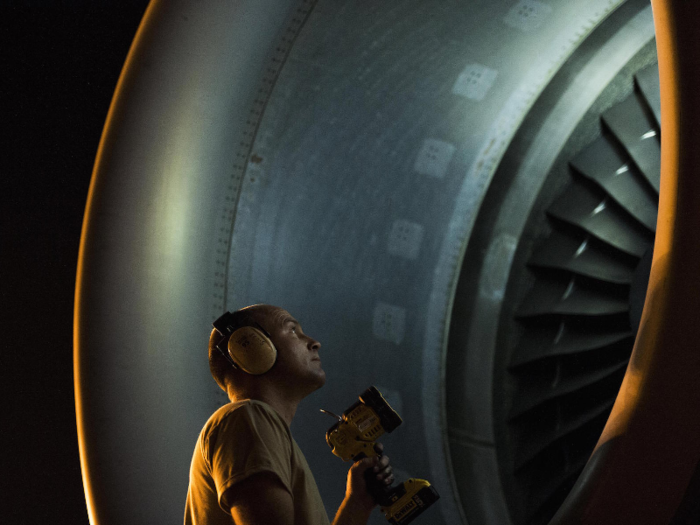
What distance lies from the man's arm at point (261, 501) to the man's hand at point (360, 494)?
187 millimetres

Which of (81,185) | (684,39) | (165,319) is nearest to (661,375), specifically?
(684,39)

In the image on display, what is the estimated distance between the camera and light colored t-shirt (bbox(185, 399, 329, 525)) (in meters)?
0.90

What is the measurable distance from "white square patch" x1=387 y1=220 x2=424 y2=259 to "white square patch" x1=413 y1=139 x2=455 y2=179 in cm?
15

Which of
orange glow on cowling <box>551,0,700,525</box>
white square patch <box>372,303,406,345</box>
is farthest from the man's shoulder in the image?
white square patch <box>372,303,406,345</box>

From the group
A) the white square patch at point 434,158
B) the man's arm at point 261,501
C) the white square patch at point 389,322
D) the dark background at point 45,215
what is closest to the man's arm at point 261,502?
the man's arm at point 261,501

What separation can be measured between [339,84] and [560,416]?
3.49 ft

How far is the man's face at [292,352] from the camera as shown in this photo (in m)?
1.12

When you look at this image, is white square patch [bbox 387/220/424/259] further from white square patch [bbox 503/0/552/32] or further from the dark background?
the dark background

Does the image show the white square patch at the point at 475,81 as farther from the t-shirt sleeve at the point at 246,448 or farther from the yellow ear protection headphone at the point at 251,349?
the t-shirt sleeve at the point at 246,448

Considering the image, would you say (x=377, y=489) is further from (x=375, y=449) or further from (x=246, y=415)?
(x=246, y=415)

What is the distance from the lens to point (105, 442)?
4.67 feet

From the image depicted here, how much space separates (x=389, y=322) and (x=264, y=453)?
1.01 metres

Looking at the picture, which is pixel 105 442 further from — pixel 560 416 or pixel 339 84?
pixel 560 416

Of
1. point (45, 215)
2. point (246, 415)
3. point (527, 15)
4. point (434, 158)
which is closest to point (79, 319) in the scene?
point (246, 415)
